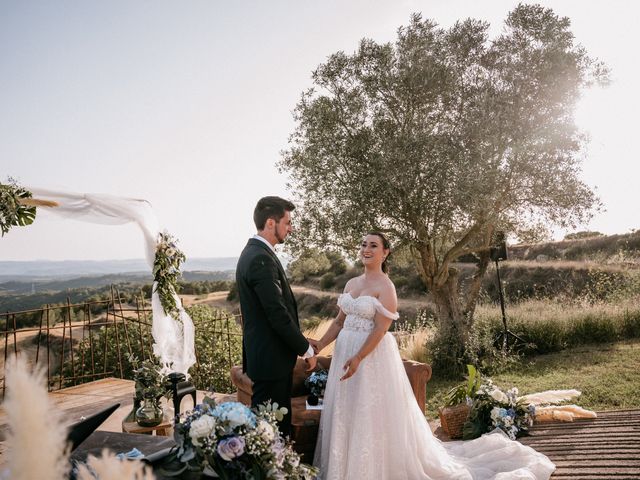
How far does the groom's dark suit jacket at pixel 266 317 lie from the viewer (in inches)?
141

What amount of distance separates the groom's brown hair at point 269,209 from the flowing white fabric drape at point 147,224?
3.74m

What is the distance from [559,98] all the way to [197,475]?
9.51m

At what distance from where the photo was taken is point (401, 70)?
9344 mm

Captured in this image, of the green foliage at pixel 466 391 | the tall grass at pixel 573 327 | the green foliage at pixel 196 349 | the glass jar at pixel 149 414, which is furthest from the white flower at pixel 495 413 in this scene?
the tall grass at pixel 573 327

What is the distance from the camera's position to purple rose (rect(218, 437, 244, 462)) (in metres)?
2.00

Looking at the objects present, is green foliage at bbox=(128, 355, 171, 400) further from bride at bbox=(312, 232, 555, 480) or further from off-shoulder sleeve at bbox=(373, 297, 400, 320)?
off-shoulder sleeve at bbox=(373, 297, 400, 320)

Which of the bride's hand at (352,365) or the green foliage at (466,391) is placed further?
the green foliage at (466,391)

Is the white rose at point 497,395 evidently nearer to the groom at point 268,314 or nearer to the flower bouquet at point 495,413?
the flower bouquet at point 495,413

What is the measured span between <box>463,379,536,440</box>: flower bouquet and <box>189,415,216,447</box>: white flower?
402 centimetres

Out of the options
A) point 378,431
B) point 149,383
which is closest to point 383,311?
point 378,431

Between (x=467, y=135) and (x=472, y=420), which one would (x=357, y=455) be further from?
(x=467, y=135)

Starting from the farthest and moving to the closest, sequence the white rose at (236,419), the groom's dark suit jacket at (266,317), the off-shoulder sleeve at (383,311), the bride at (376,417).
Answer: the off-shoulder sleeve at (383,311)
the bride at (376,417)
the groom's dark suit jacket at (266,317)
the white rose at (236,419)

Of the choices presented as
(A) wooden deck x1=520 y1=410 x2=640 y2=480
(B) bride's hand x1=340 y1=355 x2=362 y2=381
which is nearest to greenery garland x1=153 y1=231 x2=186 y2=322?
(B) bride's hand x1=340 y1=355 x2=362 y2=381

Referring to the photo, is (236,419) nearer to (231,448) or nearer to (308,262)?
(231,448)
